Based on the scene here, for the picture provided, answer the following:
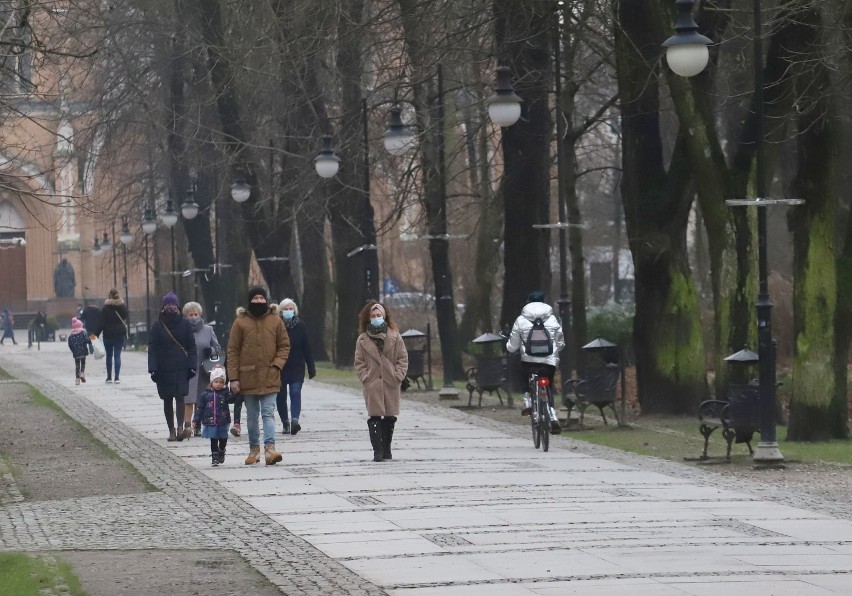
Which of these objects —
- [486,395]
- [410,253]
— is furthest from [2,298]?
[486,395]

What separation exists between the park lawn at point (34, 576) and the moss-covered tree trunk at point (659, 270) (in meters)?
13.9

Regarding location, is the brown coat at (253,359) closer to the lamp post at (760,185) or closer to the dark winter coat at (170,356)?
the dark winter coat at (170,356)

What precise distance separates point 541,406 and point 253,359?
327 centimetres

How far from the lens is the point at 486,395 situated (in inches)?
1178

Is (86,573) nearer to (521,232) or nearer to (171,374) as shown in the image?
(171,374)

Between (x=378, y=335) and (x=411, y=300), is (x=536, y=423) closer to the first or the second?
(x=378, y=335)

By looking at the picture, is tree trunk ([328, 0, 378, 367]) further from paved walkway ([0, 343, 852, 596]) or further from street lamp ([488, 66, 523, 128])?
paved walkway ([0, 343, 852, 596])

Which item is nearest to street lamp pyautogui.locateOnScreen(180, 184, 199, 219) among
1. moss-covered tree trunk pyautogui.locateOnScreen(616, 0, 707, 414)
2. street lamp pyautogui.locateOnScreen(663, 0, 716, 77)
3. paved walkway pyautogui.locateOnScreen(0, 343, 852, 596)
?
moss-covered tree trunk pyautogui.locateOnScreen(616, 0, 707, 414)

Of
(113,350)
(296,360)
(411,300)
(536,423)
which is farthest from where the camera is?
(411,300)

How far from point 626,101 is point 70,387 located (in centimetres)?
1488

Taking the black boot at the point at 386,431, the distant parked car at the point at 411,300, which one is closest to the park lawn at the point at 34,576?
the black boot at the point at 386,431

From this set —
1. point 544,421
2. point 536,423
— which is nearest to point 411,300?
point 536,423

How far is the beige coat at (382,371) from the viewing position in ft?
58.1

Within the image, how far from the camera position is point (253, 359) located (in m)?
17.4
